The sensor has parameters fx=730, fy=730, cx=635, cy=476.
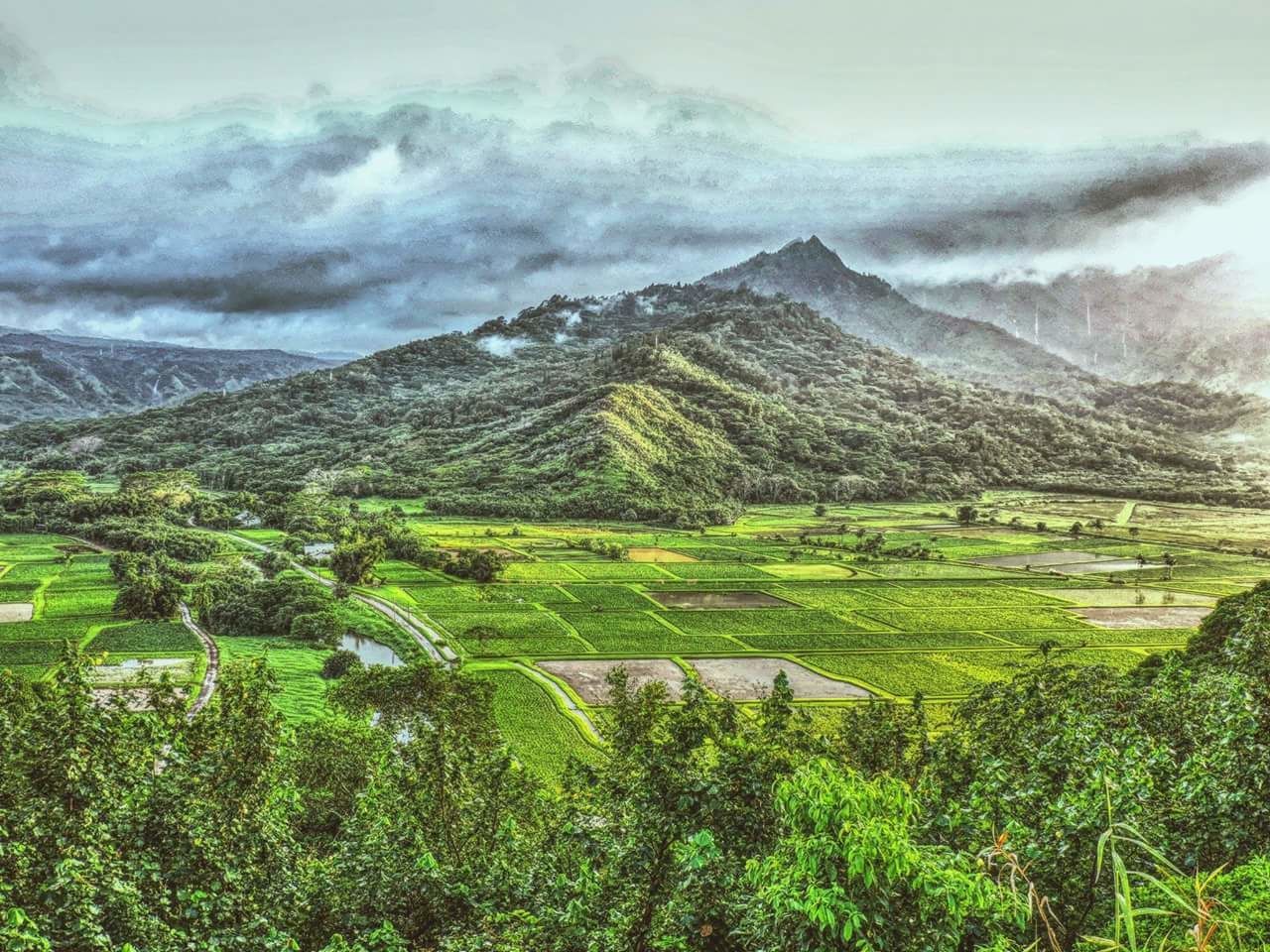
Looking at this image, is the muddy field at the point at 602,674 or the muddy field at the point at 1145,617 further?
the muddy field at the point at 1145,617

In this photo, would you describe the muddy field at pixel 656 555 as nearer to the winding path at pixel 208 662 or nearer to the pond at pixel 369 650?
the pond at pixel 369 650

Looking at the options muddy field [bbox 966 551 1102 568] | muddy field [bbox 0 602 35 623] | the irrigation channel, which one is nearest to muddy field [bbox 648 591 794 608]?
the irrigation channel

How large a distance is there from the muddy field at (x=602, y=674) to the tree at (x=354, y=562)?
4160 cm

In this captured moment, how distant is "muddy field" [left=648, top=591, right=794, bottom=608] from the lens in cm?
8619

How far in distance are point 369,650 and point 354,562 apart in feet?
87.7

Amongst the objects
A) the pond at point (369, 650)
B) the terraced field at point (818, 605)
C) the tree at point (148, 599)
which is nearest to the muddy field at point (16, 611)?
the tree at point (148, 599)

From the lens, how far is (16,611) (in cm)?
7400

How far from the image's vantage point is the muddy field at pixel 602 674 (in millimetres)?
55844

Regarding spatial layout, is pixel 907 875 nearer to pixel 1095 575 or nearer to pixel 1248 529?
pixel 1095 575

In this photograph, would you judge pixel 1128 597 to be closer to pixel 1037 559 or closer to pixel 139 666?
pixel 1037 559

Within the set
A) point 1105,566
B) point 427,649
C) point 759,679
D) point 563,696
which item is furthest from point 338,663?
point 1105,566

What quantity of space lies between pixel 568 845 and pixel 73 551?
121345 millimetres

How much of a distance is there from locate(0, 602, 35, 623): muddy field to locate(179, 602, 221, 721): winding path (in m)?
13.2

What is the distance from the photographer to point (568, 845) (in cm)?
1677
